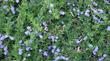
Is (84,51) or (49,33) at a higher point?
(49,33)

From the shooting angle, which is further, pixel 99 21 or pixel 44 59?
pixel 99 21

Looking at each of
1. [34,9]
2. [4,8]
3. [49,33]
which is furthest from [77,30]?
[4,8]

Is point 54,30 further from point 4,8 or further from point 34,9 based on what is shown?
point 4,8

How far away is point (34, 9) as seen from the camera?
146 inches

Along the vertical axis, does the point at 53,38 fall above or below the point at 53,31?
below

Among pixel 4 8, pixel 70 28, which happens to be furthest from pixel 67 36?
pixel 4 8

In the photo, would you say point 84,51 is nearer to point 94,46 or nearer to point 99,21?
point 94,46

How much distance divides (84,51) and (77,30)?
11.4 inches

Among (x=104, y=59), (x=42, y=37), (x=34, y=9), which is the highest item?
(x=34, y=9)

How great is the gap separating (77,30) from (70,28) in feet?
0.30

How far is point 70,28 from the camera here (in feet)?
12.1

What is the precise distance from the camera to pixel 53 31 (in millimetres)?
3621

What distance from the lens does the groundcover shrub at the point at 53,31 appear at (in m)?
3.51

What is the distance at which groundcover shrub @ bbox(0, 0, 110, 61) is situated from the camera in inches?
138
